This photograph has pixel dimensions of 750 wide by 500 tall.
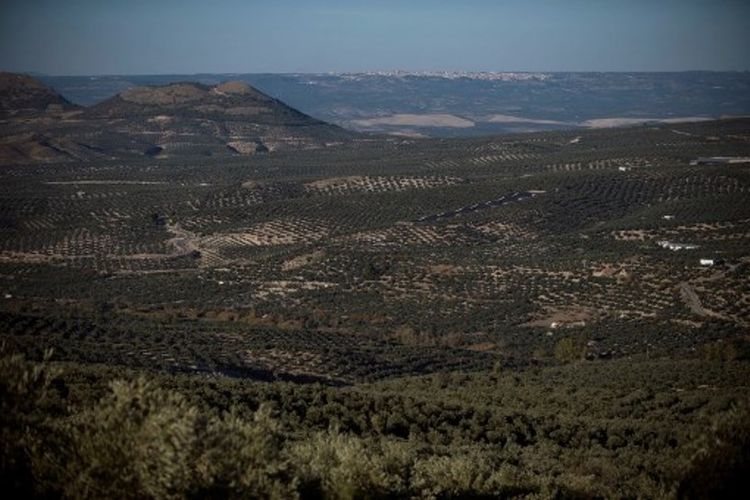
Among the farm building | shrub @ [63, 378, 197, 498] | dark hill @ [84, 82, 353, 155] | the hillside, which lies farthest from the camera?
dark hill @ [84, 82, 353, 155]

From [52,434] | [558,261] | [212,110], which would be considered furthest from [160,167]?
[52,434]

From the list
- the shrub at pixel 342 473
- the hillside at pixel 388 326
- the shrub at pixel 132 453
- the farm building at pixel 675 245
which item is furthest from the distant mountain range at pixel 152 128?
the shrub at pixel 132 453

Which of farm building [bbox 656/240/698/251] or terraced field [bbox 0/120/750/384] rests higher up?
farm building [bbox 656/240/698/251]

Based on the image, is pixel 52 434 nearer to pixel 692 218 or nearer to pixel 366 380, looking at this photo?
pixel 366 380

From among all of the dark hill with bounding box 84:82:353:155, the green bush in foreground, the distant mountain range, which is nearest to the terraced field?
the green bush in foreground

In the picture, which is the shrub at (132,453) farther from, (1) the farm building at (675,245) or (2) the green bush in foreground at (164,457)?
(1) the farm building at (675,245)

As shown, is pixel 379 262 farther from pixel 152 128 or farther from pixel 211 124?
pixel 211 124

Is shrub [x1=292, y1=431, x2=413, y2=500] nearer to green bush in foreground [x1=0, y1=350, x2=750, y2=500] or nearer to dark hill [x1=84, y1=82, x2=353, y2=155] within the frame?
green bush in foreground [x1=0, y1=350, x2=750, y2=500]

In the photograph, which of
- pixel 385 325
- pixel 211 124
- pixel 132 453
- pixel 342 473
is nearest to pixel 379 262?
pixel 385 325

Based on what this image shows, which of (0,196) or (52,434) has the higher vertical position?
(52,434)
